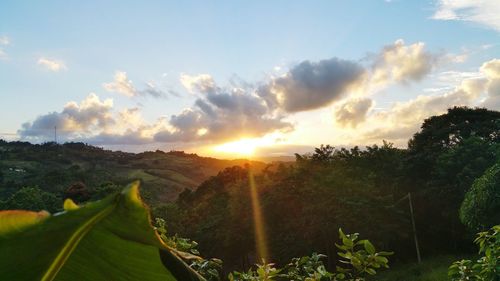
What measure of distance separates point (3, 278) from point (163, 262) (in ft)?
0.80

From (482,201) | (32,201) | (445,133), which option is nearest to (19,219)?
(482,201)

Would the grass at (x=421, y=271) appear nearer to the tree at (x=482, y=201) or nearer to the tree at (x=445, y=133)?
the tree at (x=482, y=201)

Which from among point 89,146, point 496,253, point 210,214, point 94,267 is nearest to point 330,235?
point 210,214

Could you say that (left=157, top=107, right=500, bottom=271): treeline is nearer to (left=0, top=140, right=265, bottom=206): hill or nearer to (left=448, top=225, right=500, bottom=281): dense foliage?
(left=448, top=225, right=500, bottom=281): dense foliage

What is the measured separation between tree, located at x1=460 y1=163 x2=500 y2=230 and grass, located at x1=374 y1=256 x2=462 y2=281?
505 cm

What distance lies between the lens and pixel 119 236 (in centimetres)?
81

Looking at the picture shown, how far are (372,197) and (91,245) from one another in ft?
108

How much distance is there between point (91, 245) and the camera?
2.89 ft

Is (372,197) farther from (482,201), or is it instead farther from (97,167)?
(97,167)

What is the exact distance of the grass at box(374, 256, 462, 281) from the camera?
28.7 meters

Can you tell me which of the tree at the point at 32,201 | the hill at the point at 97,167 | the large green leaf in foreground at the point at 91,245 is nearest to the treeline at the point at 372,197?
the tree at the point at 32,201

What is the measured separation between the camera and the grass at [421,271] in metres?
28.7

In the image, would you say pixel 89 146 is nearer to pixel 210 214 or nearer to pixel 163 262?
pixel 210 214

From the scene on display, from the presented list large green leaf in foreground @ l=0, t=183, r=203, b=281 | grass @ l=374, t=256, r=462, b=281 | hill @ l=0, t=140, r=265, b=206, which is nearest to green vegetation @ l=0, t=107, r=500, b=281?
grass @ l=374, t=256, r=462, b=281
